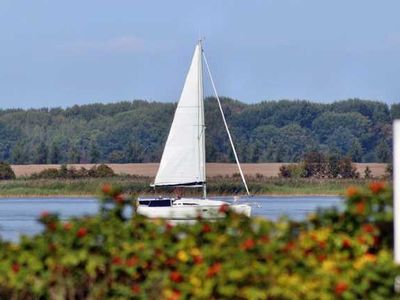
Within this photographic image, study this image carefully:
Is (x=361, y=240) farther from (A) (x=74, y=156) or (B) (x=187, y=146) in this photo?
(A) (x=74, y=156)

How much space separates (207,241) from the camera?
8.72 metres

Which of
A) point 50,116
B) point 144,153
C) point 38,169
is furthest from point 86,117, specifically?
point 38,169

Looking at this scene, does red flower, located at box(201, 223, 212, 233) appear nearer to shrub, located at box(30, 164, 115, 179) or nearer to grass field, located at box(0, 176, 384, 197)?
grass field, located at box(0, 176, 384, 197)

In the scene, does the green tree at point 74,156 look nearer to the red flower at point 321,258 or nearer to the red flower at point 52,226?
the red flower at point 52,226

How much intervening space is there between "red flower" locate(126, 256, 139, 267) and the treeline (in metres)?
95.3

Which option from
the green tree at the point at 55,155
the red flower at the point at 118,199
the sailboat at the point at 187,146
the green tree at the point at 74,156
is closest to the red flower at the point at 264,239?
the red flower at the point at 118,199

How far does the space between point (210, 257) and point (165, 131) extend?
4418 inches

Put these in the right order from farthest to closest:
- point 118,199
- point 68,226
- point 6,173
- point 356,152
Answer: point 356,152
point 6,173
point 118,199
point 68,226

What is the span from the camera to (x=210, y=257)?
27.2 ft

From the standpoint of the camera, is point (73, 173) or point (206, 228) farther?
point (73, 173)

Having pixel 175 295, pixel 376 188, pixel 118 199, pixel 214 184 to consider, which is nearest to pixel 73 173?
pixel 214 184

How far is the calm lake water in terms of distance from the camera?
3538 cm

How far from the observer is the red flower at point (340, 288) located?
7.86m

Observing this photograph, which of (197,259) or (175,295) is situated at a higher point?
(197,259)
